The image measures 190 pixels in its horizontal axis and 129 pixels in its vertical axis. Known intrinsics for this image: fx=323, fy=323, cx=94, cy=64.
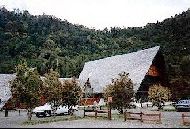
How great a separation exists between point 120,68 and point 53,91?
2820 centimetres

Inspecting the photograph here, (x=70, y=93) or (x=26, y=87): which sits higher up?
(x=26, y=87)

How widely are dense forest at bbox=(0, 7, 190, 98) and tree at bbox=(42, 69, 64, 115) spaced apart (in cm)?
4067

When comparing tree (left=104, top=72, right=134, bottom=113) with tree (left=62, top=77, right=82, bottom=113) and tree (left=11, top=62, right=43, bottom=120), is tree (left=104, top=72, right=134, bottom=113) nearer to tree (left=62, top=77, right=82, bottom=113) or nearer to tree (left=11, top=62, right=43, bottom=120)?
tree (left=62, top=77, right=82, bottom=113)

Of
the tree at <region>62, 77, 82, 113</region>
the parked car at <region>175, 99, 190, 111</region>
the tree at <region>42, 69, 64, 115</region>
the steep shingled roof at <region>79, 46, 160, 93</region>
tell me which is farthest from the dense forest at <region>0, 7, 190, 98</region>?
the tree at <region>42, 69, 64, 115</region>

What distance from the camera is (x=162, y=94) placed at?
43.5m

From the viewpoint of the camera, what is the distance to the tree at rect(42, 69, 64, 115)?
1391 inches

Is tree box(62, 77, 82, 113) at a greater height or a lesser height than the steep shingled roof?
lesser

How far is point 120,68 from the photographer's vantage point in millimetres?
61688

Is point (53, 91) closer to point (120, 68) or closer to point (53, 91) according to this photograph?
point (53, 91)

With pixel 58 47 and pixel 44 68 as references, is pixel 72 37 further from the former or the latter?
pixel 44 68

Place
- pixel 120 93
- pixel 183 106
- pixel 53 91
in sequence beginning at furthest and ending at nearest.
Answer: pixel 183 106 → pixel 53 91 → pixel 120 93

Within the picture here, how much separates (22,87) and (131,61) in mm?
32686

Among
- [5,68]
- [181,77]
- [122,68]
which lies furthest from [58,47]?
[181,77]

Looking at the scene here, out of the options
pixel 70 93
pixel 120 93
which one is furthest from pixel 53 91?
pixel 120 93
